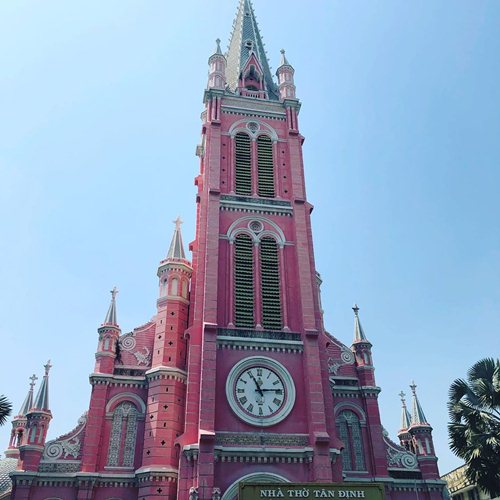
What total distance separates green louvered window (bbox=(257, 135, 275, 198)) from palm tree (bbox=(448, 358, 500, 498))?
14214mm

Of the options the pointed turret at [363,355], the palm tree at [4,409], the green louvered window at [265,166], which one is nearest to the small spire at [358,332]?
the pointed turret at [363,355]

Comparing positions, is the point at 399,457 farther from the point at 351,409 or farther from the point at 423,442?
the point at 351,409

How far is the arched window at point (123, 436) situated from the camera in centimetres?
2503

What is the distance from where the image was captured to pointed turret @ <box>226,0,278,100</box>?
36594 millimetres

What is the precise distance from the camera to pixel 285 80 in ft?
120

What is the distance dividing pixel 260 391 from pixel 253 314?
13.0ft

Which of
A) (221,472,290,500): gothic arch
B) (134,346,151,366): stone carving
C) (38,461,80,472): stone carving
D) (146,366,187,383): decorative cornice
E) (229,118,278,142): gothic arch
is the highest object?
(229,118,278,142): gothic arch

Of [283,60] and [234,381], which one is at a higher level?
[283,60]

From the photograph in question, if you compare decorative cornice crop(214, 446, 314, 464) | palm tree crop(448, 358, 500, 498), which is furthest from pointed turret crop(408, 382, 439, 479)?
decorative cornice crop(214, 446, 314, 464)

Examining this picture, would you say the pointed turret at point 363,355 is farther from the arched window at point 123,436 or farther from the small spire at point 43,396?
the small spire at point 43,396

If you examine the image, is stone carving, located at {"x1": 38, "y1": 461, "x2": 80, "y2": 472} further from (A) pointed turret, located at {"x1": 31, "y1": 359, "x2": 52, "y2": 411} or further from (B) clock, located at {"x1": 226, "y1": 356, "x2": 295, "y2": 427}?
(B) clock, located at {"x1": 226, "y1": 356, "x2": 295, "y2": 427}

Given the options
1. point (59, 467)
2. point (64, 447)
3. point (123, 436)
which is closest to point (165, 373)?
point (123, 436)

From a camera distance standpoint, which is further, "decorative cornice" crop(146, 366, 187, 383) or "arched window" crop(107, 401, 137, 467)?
"decorative cornice" crop(146, 366, 187, 383)

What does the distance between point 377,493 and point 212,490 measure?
743 centimetres
